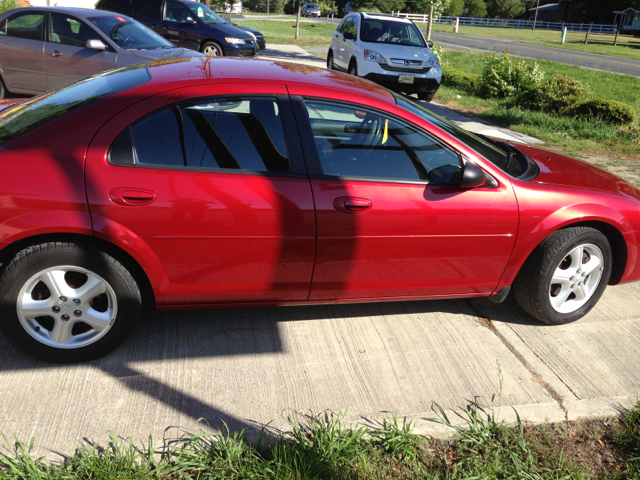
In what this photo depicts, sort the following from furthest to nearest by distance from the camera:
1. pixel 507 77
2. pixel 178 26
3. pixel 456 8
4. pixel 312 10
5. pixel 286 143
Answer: pixel 456 8 → pixel 312 10 → pixel 178 26 → pixel 507 77 → pixel 286 143

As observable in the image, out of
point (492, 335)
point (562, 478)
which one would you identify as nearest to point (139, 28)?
point (492, 335)

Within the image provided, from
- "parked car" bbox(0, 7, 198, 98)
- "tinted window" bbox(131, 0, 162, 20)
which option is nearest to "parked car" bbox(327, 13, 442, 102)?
"tinted window" bbox(131, 0, 162, 20)

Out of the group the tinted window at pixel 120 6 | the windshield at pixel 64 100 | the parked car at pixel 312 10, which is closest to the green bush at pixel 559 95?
the windshield at pixel 64 100

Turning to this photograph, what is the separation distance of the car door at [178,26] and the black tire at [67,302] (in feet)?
38.5

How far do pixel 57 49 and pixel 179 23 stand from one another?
549 centimetres

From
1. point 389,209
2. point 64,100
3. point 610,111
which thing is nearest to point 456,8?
point 610,111

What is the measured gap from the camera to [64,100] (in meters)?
3.29

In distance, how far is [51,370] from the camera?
3053 mm

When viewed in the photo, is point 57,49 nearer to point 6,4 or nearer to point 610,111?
point 610,111

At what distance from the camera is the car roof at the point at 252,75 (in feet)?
10.5

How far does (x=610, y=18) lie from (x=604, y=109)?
6523 cm

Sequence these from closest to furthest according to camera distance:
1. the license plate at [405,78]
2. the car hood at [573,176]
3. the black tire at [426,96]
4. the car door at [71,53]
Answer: the car hood at [573,176] < the car door at [71,53] < the license plate at [405,78] < the black tire at [426,96]

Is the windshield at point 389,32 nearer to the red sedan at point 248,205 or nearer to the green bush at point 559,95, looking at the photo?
the green bush at point 559,95

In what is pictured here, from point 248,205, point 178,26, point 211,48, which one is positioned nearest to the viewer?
point 248,205
